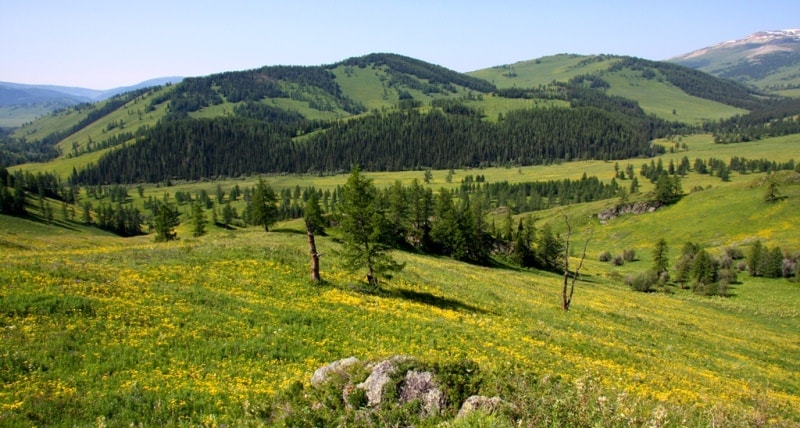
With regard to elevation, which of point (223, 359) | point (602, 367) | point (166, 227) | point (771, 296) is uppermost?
point (223, 359)

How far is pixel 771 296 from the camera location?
72.6m

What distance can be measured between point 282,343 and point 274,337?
2.34ft

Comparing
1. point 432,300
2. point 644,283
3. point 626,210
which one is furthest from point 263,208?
point 626,210

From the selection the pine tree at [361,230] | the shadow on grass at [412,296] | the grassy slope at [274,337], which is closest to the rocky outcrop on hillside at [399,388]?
the grassy slope at [274,337]

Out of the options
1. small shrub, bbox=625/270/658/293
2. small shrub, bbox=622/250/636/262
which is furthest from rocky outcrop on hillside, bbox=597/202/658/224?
small shrub, bbox=625/270/658/293

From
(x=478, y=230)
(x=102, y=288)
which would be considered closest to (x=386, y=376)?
(x=102, y=288)

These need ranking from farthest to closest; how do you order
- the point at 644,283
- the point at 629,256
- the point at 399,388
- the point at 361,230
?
the point at 629,256
the point at 644,283
the point at 361,230
the point at 399,388

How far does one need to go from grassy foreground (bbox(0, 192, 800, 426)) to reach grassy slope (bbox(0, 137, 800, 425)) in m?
0.09

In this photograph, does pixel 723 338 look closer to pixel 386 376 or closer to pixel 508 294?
pixel 508 294

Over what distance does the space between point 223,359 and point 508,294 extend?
30.7 metres

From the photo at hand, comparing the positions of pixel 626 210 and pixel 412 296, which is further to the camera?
pixel 626 210

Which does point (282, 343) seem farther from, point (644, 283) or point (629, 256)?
point (629, 256)

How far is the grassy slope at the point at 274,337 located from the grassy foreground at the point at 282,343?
0.28 ft

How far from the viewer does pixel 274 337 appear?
18.9m
